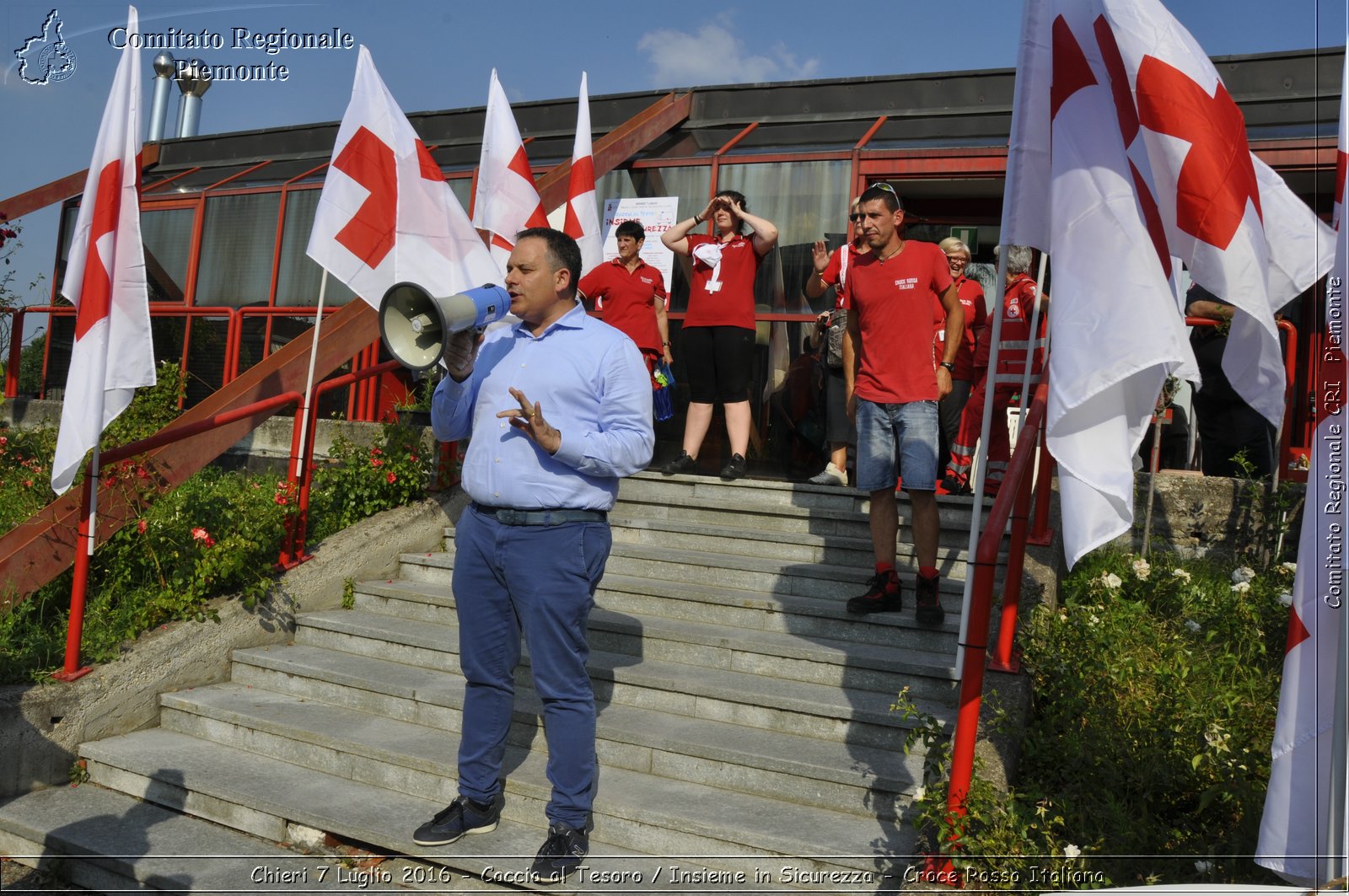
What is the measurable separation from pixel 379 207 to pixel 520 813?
3745 millimetres

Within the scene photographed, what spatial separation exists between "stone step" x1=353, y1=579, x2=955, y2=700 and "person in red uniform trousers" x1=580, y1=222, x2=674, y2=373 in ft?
8.14

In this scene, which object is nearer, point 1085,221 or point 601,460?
point 1085,221

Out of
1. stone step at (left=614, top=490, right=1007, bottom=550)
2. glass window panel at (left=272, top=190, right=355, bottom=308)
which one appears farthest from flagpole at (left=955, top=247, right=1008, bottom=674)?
glass window panel at (left=272, top=190, right=355, bottom=308)

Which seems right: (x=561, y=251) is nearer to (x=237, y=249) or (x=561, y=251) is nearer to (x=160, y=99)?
(x=237, y=249)

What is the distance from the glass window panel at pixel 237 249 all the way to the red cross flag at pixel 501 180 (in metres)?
5.46

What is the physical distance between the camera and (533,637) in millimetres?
3992

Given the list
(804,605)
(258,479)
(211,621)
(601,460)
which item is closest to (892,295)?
(804,605)

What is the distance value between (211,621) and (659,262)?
525 centimetres

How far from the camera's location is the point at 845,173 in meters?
9.41

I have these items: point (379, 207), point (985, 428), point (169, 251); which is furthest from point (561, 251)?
point (169, 251)

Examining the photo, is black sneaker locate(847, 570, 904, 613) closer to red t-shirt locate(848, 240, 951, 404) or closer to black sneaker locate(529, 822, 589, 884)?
red t-shirt locate(848, 240, 951, 404)

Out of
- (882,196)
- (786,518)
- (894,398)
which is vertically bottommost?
(786,518)

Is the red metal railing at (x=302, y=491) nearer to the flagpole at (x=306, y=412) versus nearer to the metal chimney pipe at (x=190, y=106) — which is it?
the flagpole at (x=306, y=412)

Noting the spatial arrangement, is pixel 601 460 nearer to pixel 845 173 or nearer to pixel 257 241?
pixel 845 173
